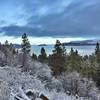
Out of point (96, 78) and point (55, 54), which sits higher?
point (55, 54)

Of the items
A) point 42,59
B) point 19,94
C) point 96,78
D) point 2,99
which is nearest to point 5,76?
point 19,94


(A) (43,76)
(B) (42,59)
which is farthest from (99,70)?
(A) (43,76)

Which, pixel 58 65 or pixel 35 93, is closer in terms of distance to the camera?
pixel 35 93

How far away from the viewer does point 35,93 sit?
8789mm

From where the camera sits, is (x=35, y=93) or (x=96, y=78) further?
(x=96, y=78)

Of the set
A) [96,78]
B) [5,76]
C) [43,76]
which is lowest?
[96,78]

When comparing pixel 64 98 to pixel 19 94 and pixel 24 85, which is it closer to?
pixel 19 94

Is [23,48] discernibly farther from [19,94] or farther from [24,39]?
[19,94]

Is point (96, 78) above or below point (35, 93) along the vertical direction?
below

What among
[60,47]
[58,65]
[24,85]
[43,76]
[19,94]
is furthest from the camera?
[60,47]

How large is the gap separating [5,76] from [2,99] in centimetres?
400

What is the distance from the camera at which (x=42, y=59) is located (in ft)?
210

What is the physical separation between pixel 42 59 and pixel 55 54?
610 centimetres

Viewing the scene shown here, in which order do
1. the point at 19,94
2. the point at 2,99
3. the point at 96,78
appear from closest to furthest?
the point at 2,99 < the point at 19,94 < the point at 96,78
